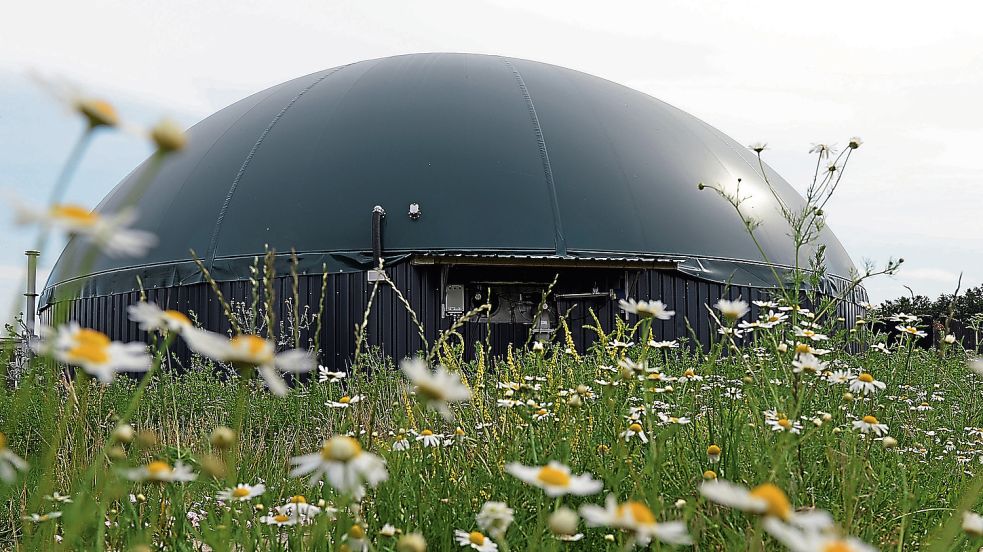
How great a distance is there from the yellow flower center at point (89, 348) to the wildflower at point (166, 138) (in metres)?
0.25

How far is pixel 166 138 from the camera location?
0.90 metres

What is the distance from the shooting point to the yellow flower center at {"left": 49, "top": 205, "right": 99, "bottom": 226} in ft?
2.97

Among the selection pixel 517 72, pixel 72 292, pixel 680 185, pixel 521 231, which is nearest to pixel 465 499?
pixel 72 292

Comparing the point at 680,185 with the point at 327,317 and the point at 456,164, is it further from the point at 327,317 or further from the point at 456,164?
the point at 327,317

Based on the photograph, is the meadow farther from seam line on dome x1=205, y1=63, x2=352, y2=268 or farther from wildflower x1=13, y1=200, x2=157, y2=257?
seam line on dome x1=205, y1=63, x2=352, y2=268

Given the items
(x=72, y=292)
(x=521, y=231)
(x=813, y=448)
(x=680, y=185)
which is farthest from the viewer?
(x=680, y=185)

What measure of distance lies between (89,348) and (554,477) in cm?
61

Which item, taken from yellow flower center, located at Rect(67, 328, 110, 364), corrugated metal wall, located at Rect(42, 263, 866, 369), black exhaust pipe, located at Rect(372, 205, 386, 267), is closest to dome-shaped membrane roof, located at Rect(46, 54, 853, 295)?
black exhaust pipe, located at Rect(372, 205, 386, 267)

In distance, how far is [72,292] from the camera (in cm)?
109

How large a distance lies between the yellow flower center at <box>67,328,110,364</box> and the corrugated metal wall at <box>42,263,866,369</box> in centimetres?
1088

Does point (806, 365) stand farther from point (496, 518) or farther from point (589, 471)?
point (496, 518)

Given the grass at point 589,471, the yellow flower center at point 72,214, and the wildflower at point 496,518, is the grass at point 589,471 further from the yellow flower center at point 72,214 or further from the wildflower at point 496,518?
the yellow flower center at point 72,214

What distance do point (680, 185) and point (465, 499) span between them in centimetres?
1211

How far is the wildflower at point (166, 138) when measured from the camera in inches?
35.1
